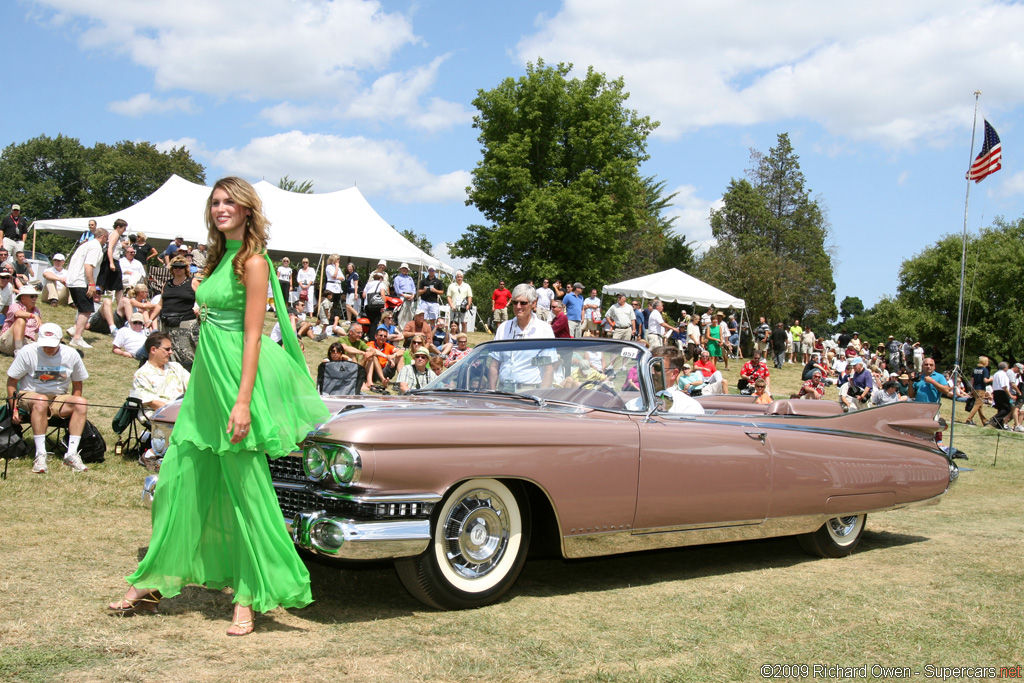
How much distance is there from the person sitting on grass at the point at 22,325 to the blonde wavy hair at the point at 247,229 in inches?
340

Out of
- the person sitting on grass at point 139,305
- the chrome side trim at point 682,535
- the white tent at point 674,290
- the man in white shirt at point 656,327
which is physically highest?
the white tent at point 674,290

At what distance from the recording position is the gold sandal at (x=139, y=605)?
3.70m

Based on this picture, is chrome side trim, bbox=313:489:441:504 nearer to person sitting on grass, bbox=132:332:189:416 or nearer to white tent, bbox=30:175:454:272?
person sitting on grass, bbox=132:332:189:416

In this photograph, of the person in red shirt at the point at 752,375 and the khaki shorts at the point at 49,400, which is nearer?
the khaki shorts at the point at 49,400

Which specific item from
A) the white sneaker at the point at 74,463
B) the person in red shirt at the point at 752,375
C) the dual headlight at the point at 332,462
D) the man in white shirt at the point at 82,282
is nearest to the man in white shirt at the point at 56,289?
the man in white shirt at the point at 82,282

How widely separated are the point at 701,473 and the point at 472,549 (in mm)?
1495

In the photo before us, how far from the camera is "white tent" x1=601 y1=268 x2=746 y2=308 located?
26.4 meters

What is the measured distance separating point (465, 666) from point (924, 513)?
6.40 metres

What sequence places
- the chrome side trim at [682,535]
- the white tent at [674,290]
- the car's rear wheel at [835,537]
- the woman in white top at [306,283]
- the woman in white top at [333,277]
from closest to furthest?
the chrome side trim at [682,535], the car's rear wheel at [835,537], the woman in white top at [306,283], the woman in white top at [333,277], the white tent at [674,290]

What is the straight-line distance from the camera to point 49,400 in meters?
7.70

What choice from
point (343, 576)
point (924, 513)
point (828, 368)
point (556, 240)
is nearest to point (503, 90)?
point (556, 240)

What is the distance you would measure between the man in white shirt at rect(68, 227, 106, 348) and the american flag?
14.1 metres

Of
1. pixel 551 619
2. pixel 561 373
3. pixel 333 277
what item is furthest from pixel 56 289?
pixel 551 619

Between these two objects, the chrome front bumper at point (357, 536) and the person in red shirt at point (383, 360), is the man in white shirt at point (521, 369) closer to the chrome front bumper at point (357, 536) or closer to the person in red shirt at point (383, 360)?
the chrome front bumper at point (357, 536)
